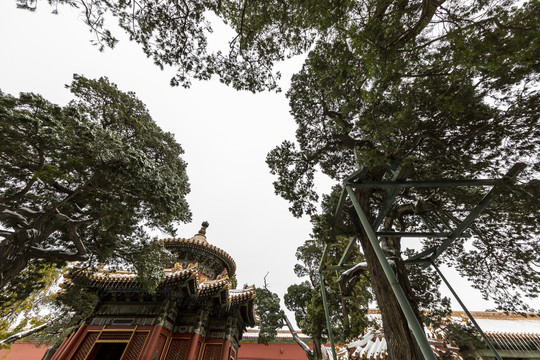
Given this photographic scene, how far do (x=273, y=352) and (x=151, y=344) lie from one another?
39.7 feet

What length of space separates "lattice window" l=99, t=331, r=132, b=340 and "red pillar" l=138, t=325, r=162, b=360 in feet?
3.07

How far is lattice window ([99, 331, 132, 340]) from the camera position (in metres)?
7.55

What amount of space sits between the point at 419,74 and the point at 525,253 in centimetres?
578

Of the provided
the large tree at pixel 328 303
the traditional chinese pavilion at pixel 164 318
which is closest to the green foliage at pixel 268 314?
the large tree at pixel 328 303

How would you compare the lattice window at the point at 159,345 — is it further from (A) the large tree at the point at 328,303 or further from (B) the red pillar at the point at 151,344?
(A) the large tree at the point at 328,303

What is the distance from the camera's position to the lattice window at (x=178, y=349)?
7.55 meters

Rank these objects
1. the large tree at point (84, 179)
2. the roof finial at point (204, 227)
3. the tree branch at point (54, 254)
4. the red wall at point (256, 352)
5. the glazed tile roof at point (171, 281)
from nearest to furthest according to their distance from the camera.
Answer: the large tree at point (84, 179) → the tree branch at point (54, 254) → the glazed tile roof at point (171, 281) → the roof finial at point (204, 227) → the red wall at point (256, 352)

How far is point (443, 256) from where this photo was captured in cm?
699

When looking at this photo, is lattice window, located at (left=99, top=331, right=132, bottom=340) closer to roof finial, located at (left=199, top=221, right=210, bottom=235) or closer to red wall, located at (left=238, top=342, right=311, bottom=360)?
roof finial, located at (left=199, top=221, right=210, bottom=235)

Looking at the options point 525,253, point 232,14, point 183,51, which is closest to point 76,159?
point 183,51

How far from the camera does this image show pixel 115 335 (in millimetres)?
7605

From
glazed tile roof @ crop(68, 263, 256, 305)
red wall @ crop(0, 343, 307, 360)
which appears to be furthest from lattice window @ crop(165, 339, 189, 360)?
red wall @ crop(0, 343, 307, 360)

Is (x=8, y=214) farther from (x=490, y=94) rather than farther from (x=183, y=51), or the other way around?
(x=490, y=94)

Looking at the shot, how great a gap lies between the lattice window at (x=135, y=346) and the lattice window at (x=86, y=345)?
51.6 inches
